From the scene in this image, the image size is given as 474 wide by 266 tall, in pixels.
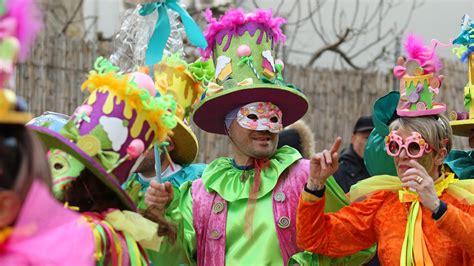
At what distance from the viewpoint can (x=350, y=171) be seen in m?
7.01

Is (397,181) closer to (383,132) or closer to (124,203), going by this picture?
(383,132)

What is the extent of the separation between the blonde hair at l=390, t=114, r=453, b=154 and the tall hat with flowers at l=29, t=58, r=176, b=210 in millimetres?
1281

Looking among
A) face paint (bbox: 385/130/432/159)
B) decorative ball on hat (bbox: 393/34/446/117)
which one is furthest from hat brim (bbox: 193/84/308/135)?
face paint (bbox: 385/130/432/159)

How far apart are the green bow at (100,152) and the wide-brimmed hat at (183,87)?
145cm

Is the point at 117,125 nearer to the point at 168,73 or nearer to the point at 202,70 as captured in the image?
the point at 168,73

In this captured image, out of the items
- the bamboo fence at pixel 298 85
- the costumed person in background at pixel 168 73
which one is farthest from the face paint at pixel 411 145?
the bamboo fence at pixel 298 85

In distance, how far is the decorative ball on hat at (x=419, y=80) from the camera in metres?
4.66

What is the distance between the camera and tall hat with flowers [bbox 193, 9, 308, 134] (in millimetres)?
5074

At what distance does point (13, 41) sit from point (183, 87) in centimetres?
288

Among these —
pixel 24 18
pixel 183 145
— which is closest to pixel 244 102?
pixel 183 145

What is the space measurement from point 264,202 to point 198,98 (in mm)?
852

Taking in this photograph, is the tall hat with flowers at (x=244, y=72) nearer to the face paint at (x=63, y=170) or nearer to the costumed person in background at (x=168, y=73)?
the costumed person in background at (x=168, y=73)

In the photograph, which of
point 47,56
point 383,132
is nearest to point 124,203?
point 383,132

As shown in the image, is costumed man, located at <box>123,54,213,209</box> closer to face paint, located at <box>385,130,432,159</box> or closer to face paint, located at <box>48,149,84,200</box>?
face paint, located at <box>385,130,432,159</box>
